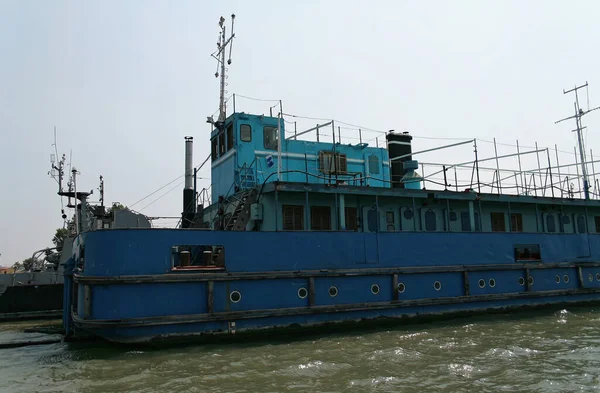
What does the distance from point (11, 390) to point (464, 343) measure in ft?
26.7

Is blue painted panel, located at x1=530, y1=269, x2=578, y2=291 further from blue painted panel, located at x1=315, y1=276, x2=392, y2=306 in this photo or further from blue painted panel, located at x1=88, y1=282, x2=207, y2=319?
blue painted panel, located at x1=88, y1=282, x2=207, y2=319

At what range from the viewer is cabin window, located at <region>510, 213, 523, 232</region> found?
1600cm

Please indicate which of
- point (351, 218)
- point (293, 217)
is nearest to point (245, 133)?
point (293, 217)

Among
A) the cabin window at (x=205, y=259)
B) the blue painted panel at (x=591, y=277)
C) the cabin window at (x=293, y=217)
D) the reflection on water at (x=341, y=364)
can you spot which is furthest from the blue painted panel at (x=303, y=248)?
the reflection on water at (x=341, y=364)

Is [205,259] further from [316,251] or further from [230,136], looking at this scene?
[230,136]

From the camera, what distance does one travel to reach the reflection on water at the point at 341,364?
7141mm

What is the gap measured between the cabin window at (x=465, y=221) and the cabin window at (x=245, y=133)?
6.97 metres

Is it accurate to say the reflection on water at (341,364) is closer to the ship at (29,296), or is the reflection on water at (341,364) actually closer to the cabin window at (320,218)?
the cabin window at (320,218)

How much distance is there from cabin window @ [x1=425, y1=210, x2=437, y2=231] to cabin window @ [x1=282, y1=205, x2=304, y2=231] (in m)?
4.15

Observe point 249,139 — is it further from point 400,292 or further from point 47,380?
point 47,380

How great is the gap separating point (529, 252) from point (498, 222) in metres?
1.32

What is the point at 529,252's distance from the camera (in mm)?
15070

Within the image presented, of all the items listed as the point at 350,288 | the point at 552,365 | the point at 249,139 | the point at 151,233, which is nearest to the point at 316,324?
the point at 350,288

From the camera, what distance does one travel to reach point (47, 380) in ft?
25.4
